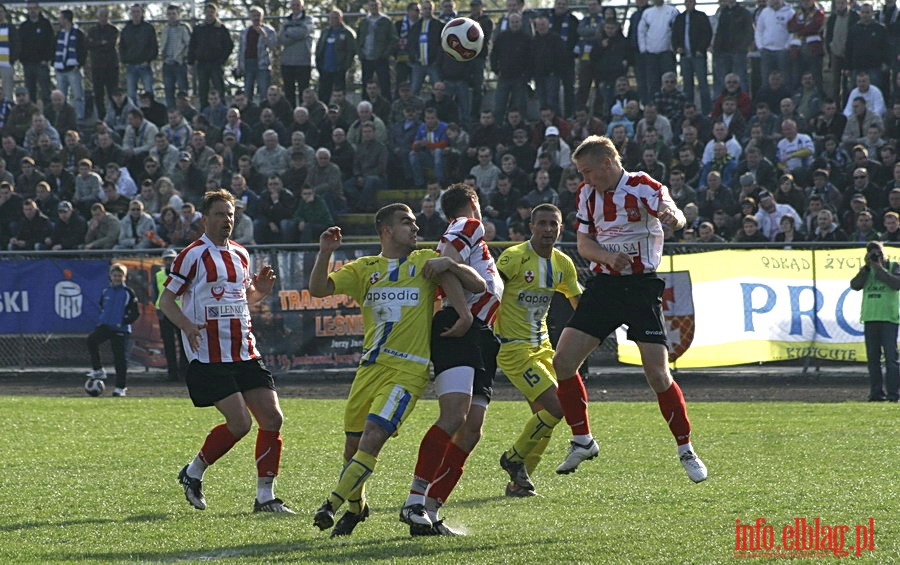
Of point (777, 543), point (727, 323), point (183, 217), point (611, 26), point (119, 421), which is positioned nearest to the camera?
point (777, 543)

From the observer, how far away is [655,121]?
2048 centimetres

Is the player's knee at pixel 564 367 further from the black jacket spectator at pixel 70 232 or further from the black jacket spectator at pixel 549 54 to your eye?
the black jacket spectator at pixel 70 232

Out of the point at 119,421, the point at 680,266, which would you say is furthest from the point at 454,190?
the point at 680,266

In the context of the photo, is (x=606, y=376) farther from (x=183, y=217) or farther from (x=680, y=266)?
(x=183, y=217)

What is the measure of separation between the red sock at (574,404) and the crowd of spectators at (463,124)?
918cm

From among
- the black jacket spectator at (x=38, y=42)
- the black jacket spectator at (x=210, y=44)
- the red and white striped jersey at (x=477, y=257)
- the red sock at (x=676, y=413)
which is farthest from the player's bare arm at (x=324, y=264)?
the black jacket spectator at (x=38, y=42)

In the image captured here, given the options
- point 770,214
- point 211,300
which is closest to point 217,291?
point 211,300

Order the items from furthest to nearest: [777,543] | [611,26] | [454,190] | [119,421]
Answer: [611,26] < [119,421] < [454,190] < [777,543]

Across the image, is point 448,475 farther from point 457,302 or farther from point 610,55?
point 610,55

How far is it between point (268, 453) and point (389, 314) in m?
1.78

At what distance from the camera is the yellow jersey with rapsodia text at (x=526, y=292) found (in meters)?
9.65

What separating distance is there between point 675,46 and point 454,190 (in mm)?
14043

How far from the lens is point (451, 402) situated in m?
7.25

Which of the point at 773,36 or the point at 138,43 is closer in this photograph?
the point at 773,36
